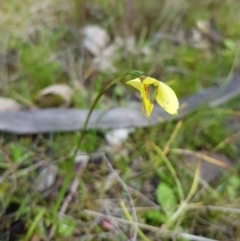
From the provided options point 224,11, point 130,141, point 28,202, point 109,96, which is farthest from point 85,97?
point 224,11

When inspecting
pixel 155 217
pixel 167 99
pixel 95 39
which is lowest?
pixel 155 217

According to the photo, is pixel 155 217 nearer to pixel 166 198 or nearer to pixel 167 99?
pixel 166 198

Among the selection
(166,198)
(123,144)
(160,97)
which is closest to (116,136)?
(123,144)

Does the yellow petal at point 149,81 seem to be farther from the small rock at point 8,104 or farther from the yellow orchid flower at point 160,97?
the small rock at point 8,104

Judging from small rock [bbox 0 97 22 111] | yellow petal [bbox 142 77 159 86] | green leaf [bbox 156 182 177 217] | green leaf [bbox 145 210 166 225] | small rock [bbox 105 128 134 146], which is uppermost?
yellow petal [bbox 142 77 159 86]

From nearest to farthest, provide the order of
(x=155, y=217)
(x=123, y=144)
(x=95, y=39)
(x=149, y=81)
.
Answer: (x=149, y=81)
(x=155, y=217)
(x=123, y=144)
(x=95, y=39)

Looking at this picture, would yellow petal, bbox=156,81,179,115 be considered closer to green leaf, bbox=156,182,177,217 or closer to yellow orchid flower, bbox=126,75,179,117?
yellow orchid flower, bbox=126,75,179,117

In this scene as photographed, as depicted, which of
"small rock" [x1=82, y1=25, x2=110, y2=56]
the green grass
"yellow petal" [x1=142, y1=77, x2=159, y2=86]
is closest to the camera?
"yellow petal" [x1=142, y1=77, x2=159, y2=86]

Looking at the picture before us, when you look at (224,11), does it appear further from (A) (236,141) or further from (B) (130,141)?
(B) (130,141)

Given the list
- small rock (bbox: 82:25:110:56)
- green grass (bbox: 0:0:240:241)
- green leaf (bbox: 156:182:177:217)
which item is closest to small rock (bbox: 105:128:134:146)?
green grass (bbox: 0:0:240:241)
